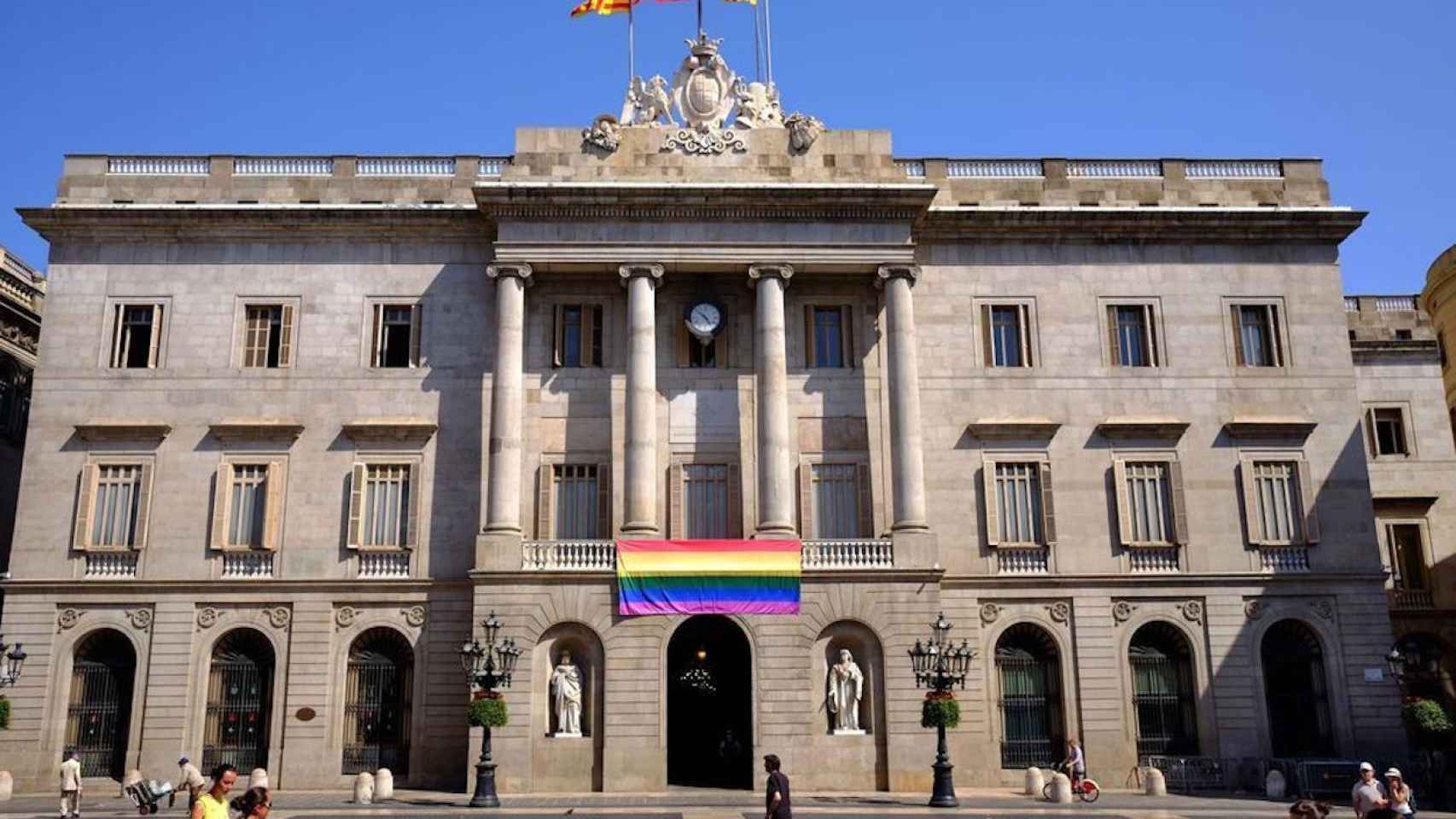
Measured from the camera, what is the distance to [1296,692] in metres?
35.8

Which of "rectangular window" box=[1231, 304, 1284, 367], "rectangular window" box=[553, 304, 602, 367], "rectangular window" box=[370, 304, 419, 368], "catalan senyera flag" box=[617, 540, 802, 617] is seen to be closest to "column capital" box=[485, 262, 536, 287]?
"rectangular window" box=[553, 304, 602, 367]

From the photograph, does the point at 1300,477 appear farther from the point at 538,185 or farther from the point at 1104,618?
the point at 538,185

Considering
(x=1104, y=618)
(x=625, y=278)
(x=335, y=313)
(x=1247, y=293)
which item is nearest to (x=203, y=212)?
(x=335, y=313)

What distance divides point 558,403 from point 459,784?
10997 mm

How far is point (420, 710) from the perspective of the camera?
112 feet

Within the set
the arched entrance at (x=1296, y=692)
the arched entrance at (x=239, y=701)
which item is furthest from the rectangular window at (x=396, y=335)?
the arched entrance at (x=1296, y=692)

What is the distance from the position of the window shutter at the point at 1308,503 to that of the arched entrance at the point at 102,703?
1328 inches

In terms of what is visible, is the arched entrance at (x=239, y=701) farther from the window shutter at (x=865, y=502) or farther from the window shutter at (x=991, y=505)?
the window shutter at (x=991, y=505)

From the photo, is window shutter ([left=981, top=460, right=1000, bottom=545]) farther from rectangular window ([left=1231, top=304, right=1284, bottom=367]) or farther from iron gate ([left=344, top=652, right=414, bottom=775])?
iron gate ([left=344, top=652, right=414, bottom=775])

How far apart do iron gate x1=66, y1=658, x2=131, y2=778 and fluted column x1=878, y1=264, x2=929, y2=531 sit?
2221 centimetres

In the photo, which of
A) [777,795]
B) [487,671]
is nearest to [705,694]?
[487,671]

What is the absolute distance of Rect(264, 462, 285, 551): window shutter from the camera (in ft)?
115

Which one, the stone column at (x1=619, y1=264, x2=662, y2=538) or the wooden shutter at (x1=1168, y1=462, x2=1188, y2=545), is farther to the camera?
the wooden shutter at (x1=1168, y1=462, x2=1188, y2=545)

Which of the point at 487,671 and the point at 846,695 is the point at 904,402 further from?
the point at 487,671
